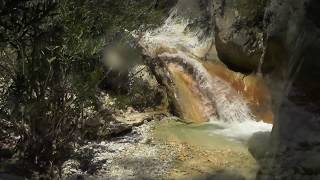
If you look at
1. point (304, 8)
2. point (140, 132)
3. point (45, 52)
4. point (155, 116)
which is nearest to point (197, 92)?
point (155, 116)

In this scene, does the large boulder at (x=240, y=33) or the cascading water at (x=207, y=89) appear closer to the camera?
the cascading water at (x=207, y=89)

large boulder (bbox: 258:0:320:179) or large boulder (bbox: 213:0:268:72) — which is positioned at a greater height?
large boulder (bbox: 213:0:268:72)

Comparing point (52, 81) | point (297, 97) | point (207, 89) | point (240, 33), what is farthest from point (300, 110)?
point (240, 33)

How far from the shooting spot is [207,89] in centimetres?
1053

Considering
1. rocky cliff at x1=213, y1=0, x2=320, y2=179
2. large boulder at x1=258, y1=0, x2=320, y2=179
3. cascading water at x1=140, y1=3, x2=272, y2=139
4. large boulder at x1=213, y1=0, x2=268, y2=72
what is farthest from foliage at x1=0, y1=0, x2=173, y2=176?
large boulder at x1=213, y1=0, x2=268, y2=72

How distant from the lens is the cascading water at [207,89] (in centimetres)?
972

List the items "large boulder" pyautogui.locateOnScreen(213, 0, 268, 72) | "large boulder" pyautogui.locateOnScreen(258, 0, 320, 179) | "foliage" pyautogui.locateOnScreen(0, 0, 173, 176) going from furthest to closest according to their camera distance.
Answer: "large boulder" pyautogui.locateOnScreen(213, 0, 268, 72) < "foliage" pyautogui.locateOnScreen(0, 0, 173, 176) < "large boulder" pyautogui.locateOnScreen(258, 0, 320, 179)

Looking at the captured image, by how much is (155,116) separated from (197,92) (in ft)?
4.02

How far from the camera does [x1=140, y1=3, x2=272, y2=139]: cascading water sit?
31.9ft

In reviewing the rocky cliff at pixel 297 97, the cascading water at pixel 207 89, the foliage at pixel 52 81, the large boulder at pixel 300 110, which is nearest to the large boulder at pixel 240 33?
the cascading water at pixel 207 89

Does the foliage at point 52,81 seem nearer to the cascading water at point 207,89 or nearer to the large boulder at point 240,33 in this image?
the cascading water at point 207,89

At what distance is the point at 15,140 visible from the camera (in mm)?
7500

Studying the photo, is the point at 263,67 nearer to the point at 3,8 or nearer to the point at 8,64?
the point at 8,64

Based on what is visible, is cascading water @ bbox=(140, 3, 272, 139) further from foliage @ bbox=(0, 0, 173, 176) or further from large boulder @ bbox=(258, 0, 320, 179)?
large boulder @ bbox=(258, 0, 320, 179)
